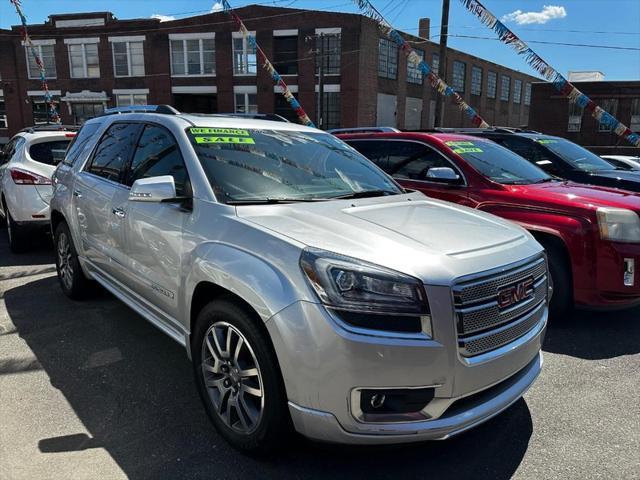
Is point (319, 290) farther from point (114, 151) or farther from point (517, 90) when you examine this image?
point (517, 90)

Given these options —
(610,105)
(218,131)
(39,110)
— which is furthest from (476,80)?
(218,131)

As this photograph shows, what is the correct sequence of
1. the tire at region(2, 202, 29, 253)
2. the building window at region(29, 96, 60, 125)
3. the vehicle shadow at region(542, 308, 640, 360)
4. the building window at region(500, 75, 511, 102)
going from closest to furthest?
the vehicle shadow at region(542, 308, 640, 360), the tire at region(2, 202, 29, 253), the building window at region(29, 96, 60, 125), the building window at region(500, 75, 511, 102)

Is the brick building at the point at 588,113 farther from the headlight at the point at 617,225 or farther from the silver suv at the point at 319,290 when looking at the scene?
the silver suv at the point at 319,290

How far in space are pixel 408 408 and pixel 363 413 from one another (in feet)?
0.68

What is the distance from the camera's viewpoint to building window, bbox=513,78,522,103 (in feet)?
204

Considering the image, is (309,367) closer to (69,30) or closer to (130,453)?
(130,453)

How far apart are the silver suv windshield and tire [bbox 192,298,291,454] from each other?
0.73 meters

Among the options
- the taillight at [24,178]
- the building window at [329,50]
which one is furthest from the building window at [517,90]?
the taillight at [24,178]

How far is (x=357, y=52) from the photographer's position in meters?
33.0

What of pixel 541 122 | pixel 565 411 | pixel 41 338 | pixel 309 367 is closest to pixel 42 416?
pixel 41 338

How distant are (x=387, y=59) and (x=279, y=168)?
36190 mm

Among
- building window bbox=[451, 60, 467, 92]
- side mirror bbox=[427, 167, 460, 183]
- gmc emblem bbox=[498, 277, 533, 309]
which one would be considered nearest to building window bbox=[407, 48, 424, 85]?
building window bbox=[451, 60, 467, 92]

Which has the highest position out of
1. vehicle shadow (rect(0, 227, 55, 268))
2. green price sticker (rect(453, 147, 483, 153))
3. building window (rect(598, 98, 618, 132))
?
building window (rect(598, 98, 618, 132))

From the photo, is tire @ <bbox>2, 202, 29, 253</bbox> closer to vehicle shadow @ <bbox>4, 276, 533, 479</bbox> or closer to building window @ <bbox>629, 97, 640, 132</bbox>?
vehicle shadow @ <bbox>4, 276, 533, 479</bbox>
